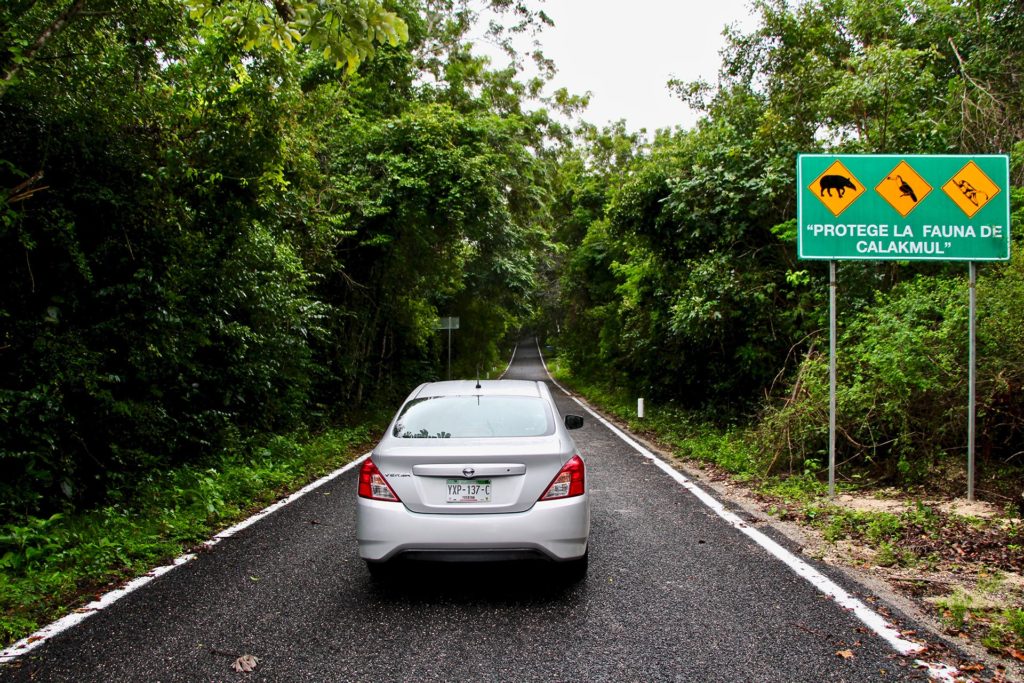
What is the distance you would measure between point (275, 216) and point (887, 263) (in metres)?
9.61

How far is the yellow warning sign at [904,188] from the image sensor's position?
7.59m

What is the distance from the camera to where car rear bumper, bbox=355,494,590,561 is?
4.44 m

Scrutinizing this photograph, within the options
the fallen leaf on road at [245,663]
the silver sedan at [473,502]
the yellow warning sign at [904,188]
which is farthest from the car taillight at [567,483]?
the yellow warning sign at [904,188]

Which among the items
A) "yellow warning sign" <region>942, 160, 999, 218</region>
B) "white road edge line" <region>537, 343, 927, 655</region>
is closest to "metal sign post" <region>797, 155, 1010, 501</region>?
"yellow warning sign" <region>942, 160, 999, 218</region>

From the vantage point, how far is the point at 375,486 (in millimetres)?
4664

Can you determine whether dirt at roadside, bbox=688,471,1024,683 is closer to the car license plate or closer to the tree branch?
the car license plate

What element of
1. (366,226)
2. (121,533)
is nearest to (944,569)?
(121,533)

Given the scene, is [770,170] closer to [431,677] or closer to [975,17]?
[975,17]

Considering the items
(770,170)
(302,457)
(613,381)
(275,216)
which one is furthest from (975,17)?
(613,381)

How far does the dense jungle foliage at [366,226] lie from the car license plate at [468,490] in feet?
10.2

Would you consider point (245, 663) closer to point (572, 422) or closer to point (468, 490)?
point (468, 490)

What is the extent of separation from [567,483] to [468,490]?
0.68 m

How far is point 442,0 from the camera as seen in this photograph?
20.8 meters

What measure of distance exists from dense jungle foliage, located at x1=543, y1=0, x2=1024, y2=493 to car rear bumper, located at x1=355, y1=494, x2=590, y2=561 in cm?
540
